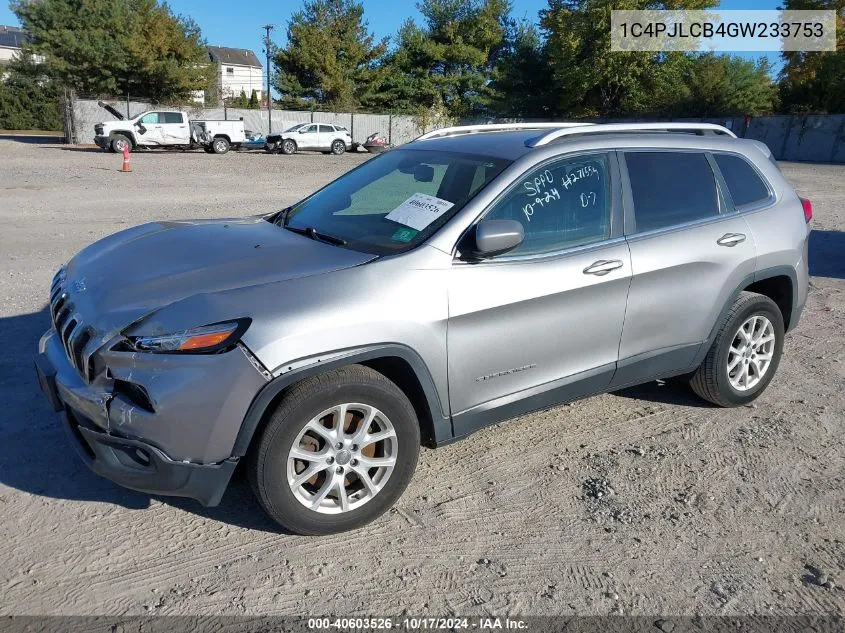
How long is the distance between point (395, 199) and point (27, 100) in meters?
55.1

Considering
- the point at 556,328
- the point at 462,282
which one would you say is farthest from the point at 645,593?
the point at 462,282

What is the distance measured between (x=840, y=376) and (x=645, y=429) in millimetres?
1967

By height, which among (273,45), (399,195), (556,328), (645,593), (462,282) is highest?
(273,45)

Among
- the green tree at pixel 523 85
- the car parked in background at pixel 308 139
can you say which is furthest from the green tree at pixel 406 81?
the car parked in background at pixel 308 139

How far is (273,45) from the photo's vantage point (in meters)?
52.6

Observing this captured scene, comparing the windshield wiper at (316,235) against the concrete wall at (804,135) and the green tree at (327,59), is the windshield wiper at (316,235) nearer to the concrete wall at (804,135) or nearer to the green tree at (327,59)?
the concrete wall at (804,135)

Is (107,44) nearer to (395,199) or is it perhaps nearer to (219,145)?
(219,145)

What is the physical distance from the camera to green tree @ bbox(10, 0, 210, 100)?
4116 cm

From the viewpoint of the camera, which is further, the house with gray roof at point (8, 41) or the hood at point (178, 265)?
the house with gray roof at point (8, 41)

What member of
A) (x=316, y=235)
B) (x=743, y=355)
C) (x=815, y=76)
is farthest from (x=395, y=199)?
(x=815, y=76)

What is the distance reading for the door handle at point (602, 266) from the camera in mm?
3600

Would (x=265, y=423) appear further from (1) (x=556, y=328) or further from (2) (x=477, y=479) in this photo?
(1) (x=556, y=328)

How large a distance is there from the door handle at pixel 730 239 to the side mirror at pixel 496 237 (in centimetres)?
160

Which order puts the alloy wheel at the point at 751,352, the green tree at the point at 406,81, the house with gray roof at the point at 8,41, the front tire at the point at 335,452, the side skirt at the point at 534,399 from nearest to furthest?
the front tire at the point at 335,452 → the side skirt at the point at 534,399 → the alloy wheel at the point at 751,352 → the green tree at the point at 406,81 → the house with gray roof at the point at 8,41
